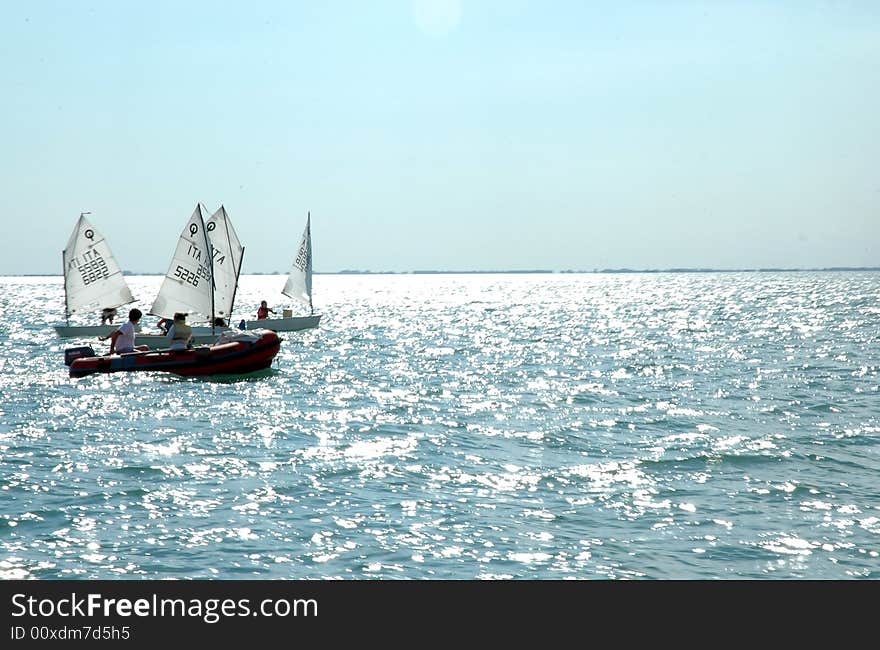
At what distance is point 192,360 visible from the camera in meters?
31.3

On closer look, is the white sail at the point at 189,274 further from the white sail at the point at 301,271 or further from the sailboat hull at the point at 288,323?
the white sail at the point at 301,271

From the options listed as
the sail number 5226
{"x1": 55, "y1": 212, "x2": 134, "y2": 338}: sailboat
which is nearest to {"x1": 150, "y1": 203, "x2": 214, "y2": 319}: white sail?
the sail number 5226

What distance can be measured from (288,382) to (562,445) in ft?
48.5

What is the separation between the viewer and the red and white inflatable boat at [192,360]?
31297mm

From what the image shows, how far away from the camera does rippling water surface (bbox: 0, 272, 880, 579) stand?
450 inches

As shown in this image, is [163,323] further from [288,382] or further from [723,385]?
[723,385]

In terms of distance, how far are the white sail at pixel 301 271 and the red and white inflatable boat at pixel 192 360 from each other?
1130 inches

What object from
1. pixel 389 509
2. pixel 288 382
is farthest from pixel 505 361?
pixel 389 509

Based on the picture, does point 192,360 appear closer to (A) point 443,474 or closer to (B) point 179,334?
(B) point 179,334

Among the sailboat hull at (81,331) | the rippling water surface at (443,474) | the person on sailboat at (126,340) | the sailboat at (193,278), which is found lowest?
the rippling water surface at (443,474)

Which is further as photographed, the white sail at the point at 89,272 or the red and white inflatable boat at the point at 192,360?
the white sail at the point at 89,272

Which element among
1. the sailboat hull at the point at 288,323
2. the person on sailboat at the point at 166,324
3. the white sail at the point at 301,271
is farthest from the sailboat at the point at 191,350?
the white sail at the point at 301,271

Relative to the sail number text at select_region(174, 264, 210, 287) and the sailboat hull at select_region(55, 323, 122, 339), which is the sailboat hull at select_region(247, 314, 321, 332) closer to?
the sailboat hull at select_region(55, 323, 122, 339)

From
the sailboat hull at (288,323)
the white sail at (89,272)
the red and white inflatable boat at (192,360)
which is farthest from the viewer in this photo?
the sailboat hull at (288,323)
